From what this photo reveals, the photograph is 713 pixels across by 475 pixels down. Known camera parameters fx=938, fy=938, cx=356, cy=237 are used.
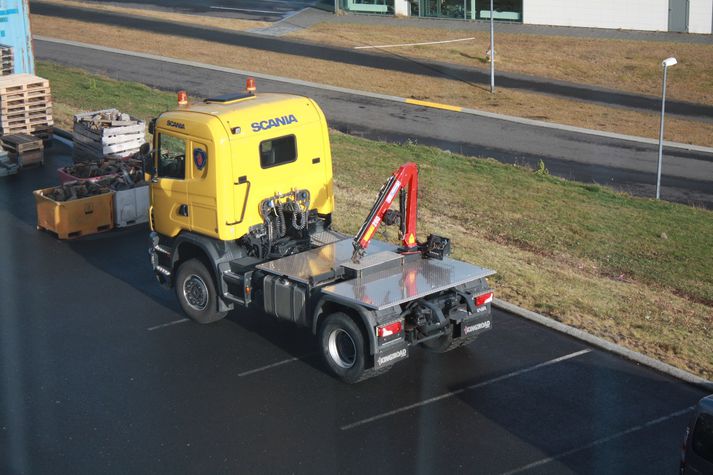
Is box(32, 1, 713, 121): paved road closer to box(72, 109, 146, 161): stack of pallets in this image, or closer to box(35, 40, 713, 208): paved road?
box(35, 40, 713, 208): paved road

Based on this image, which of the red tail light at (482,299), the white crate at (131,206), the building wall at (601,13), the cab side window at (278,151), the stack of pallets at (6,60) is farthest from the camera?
the building wall at (601,13)

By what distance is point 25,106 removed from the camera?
26.4 meters

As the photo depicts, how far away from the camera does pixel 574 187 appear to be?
2638 cm

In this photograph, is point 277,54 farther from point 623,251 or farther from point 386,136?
point 623,251

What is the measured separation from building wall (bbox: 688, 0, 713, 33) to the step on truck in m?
37.5

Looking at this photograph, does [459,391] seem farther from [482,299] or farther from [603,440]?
[603,440]

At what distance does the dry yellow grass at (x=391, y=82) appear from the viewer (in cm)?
3659

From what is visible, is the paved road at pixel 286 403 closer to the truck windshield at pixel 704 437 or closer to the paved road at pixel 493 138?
the truck windshield at pixel 704 437

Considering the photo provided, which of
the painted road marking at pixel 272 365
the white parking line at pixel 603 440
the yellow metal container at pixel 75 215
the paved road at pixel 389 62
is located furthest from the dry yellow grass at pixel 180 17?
the white parking line at pixel 603 440

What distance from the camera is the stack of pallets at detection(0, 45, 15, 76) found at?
2792 cm

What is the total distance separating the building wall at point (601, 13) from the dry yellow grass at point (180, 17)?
15596mm

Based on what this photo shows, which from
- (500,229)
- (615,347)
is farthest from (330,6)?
(615,347)

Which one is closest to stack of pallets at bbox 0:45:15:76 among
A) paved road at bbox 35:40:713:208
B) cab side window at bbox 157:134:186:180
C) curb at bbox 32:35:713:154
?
paved road at bbox 35:40:713:208

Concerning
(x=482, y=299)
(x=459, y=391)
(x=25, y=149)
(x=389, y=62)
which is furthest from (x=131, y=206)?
(x=389, y=62)
